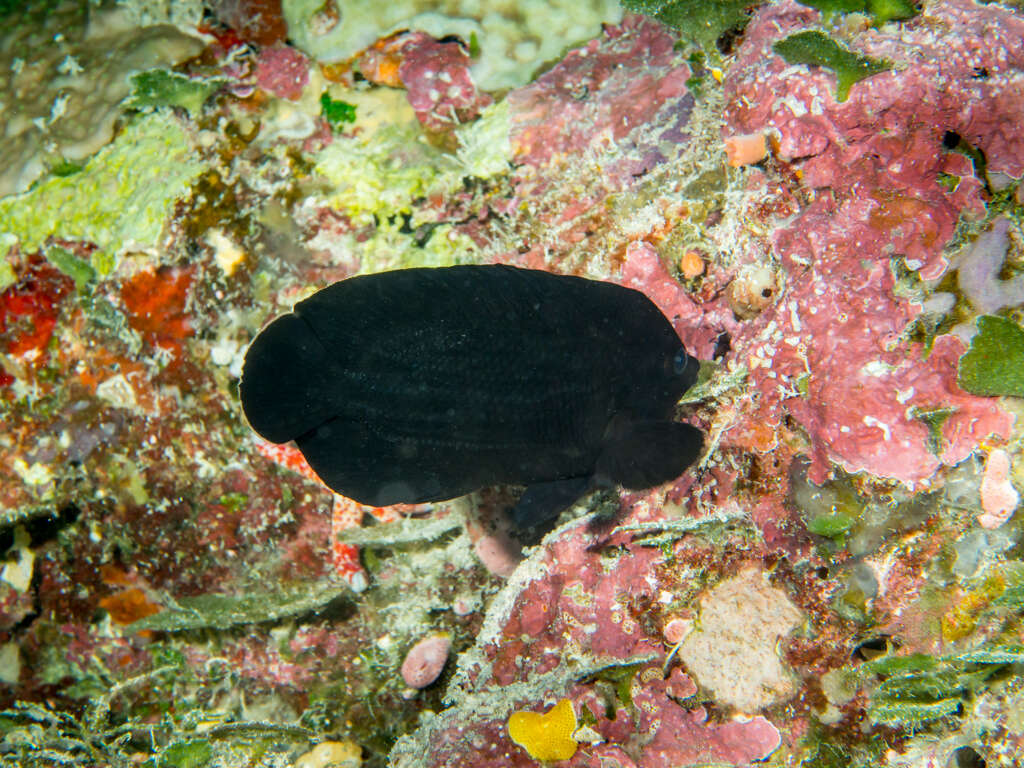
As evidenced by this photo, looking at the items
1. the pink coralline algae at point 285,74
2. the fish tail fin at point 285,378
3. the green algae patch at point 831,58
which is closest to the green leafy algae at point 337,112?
the pink coralline algae at point 285,74

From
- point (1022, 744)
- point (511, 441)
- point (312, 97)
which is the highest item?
point (312, 97)

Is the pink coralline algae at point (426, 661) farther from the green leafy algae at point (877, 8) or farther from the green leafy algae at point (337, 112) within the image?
the green leafy algae at point (877, 8)

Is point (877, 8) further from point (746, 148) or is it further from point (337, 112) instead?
point (337, 112)

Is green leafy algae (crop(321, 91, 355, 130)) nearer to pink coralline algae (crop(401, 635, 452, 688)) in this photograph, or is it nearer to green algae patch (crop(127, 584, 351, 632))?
green algae patch (crop(127, 584, 351, 632))

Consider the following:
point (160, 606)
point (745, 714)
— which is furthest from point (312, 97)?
point (745, 714)

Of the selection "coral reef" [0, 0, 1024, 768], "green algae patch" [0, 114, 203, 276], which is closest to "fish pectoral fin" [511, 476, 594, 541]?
"coral reef" [0, 0, 1024, 768]

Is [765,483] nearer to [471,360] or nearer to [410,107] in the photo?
[471,360]

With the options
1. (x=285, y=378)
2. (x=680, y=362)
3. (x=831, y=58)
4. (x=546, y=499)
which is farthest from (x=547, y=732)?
(x=831, y=58)

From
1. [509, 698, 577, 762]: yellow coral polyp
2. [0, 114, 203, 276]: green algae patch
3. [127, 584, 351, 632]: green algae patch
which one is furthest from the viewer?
[0, 114, 203, 276]: green algae patch
